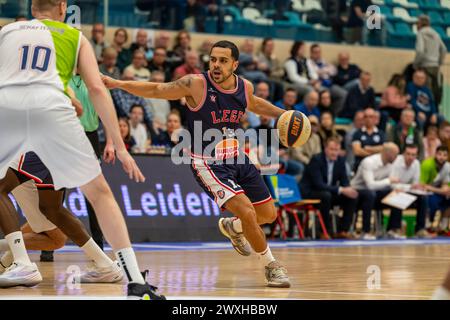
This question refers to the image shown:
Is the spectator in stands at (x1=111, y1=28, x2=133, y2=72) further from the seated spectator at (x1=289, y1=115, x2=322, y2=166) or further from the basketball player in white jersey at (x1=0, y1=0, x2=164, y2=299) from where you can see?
the basketball player in white jersey at (x1=0, y1=0, x2=164, y2=299)

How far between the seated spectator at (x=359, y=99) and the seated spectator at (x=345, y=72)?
25 centimetres

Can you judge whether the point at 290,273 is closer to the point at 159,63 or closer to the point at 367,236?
the point at 367,236

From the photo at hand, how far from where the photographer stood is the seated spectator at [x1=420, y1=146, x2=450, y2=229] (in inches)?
747

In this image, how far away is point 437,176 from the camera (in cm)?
1902

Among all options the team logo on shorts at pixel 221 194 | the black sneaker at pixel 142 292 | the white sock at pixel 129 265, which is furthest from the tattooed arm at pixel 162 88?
the black sneaker at pixel 142 292

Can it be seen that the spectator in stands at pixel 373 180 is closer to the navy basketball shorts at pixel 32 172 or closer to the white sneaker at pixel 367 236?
the white sneaker at pixel 367 236

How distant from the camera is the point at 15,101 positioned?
6.34 meters

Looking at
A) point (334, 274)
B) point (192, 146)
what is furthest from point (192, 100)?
point (334, 274)

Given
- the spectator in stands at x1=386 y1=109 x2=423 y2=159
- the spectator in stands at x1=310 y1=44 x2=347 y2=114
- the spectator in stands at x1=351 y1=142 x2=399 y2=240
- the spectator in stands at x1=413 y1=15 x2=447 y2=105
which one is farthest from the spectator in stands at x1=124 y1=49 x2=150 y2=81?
the spectator in stands at x1=413 y1=15 x2=447 y2=105

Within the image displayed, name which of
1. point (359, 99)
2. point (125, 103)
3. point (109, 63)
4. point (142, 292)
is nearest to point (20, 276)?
point (142, 292)

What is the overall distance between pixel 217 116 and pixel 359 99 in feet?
39.6

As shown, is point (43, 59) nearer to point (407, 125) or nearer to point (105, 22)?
point (105, 22)

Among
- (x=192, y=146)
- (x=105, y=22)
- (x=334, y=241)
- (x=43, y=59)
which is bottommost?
(x=334, y=241)

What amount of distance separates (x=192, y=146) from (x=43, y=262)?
9.47 feet
